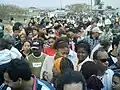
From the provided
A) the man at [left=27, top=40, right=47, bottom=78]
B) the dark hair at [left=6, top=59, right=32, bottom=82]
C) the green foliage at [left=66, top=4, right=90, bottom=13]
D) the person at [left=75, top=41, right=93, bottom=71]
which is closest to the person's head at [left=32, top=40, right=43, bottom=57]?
the man at [left=27, top=40, right=47, bottom=78]

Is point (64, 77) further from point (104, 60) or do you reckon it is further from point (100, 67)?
point (104, 60)

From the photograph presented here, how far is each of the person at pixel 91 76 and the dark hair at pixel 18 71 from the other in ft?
3.39

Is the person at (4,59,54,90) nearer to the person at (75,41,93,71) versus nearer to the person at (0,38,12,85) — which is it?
the person at (0,38,12,85)

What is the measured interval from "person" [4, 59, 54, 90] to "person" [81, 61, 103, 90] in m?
0.84

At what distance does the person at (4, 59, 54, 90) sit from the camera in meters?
4.64

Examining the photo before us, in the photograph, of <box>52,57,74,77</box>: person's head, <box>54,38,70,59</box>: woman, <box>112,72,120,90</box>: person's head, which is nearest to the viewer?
<box>112,72,120,90</box>: person's head

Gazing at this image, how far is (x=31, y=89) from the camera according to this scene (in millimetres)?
4652

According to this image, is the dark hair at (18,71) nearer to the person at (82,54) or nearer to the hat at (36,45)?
the person at (82,54)

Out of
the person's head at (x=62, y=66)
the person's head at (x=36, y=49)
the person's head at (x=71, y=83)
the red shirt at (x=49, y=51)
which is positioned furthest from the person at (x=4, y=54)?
the red shirt at (x=49, y=51)

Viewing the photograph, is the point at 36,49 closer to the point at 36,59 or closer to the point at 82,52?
the point at 36,59

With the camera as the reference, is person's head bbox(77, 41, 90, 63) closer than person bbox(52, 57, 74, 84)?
No

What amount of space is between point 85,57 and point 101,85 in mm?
2124

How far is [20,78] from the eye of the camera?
463cm

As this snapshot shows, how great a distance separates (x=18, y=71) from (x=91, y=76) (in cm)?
127
